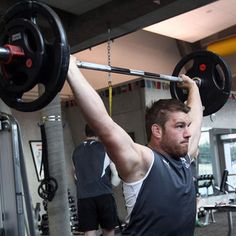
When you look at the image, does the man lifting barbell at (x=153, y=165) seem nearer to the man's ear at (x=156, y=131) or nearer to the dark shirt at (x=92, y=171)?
the man's ear at (x=156, y=131)

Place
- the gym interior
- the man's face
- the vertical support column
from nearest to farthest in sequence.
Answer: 1. the man's face
2. the gym interior
3. the vertical support column

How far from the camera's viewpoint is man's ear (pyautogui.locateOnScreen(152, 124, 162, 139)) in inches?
60.1

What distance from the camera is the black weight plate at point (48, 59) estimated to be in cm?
133

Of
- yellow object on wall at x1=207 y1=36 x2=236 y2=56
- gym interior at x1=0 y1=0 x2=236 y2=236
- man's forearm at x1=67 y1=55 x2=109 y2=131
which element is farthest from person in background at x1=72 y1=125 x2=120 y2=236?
yellow object on wall at x1=207 y1=36 x2=236 y2=56

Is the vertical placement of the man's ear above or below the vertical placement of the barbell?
below

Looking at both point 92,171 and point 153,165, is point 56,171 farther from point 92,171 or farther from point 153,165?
point 153,165

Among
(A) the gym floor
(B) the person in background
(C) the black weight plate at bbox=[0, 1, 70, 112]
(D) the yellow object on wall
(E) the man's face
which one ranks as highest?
(D) the yellow object on wall

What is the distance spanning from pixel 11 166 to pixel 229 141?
6133 millimetres

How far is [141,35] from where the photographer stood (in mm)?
7527

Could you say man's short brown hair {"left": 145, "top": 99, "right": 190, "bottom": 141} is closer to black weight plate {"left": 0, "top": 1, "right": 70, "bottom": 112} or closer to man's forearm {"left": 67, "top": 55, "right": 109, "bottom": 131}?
man's forearm {"left": 67, "top": 55, "right": 109, "bottom": 131}

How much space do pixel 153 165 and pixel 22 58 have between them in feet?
1.80

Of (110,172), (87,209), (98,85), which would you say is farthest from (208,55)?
(98,85)

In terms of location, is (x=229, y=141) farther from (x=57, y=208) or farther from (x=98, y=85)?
(x=57, y=208)

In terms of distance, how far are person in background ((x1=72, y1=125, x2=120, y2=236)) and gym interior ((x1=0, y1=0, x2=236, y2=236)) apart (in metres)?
0.13
